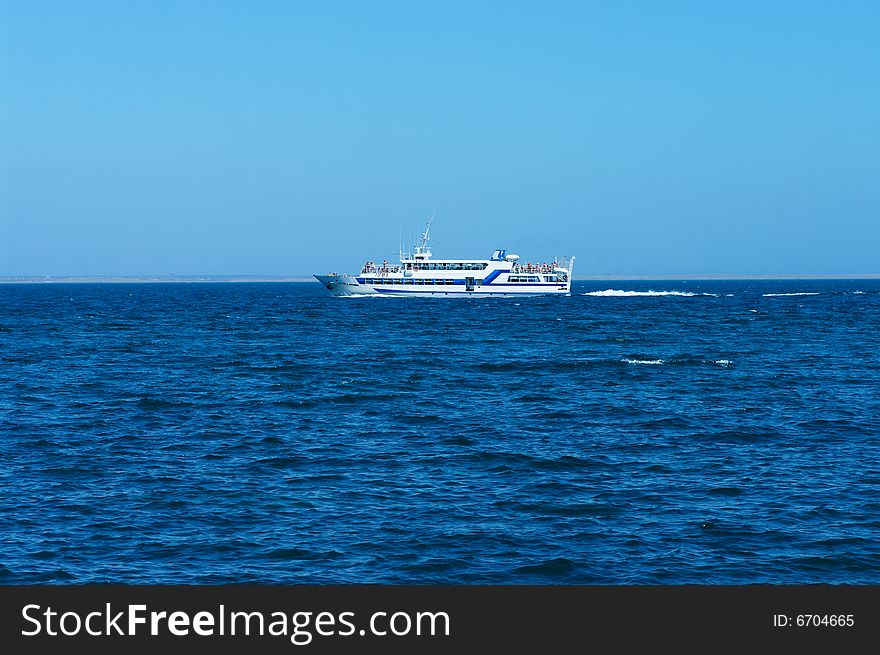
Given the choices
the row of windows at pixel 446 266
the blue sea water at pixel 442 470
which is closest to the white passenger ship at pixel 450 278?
the row of windows at pixel 446 266

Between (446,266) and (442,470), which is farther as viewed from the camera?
(446,266)

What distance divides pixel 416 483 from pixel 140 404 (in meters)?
21.0

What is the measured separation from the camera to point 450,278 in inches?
6777

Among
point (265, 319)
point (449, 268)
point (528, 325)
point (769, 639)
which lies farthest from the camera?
point (449, 268)

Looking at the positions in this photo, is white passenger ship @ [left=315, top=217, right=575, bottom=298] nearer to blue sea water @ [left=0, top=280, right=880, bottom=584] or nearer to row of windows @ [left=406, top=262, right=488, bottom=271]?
row of windows @ [left=406, top=262, right=488, bottom=271]

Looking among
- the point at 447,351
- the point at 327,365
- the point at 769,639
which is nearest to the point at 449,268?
the point at 447,351

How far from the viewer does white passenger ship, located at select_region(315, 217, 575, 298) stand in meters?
171

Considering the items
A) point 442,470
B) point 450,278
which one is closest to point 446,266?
point 450,278

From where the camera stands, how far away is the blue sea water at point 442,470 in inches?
753

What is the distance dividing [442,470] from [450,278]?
145 metres

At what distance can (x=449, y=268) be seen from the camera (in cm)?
17262

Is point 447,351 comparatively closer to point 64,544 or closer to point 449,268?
point 64,544

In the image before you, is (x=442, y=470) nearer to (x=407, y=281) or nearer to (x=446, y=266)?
(x=407, y=281)

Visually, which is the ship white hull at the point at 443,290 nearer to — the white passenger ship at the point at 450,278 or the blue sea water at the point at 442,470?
the white passenger ship at the point at 450,278
